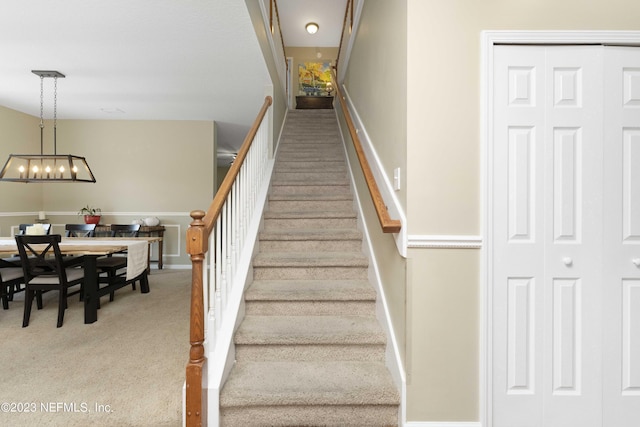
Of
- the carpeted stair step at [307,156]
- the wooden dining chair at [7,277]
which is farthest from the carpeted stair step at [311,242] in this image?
the wooden dining chair at [7,277]

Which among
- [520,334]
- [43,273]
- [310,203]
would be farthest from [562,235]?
[43,273]

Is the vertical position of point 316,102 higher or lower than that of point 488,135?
higher

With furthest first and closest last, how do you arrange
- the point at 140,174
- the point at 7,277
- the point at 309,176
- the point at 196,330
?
the point at 140,174
the point at 309,176
the point at 7,277
the point at 196,330

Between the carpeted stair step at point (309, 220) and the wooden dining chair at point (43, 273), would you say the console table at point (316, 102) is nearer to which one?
the carpeted stair step at point (309, 220)

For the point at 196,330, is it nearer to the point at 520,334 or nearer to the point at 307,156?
the point at 520,334

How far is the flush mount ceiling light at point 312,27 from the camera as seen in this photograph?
20.7 ft

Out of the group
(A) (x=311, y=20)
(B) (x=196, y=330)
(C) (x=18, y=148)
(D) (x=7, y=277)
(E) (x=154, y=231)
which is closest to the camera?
(B) (x=196, y=330)

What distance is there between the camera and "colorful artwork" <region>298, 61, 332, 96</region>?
23.7ft

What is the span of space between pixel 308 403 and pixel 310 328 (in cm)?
44

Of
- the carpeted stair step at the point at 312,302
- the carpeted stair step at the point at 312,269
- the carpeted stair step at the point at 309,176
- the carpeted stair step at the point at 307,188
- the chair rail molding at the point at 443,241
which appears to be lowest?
the carpeted stair step at the point at 312,302

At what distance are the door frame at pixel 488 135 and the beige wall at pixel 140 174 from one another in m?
5.14

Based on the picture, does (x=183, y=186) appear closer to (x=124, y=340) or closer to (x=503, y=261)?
(x=124, y=340)

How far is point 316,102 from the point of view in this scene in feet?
21.9

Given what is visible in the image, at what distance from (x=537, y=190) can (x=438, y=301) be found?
2.49 ft
